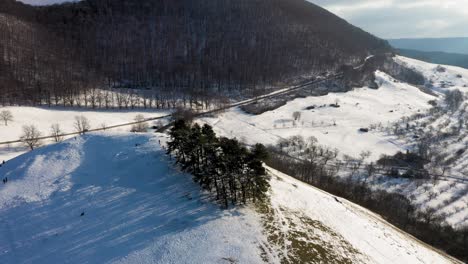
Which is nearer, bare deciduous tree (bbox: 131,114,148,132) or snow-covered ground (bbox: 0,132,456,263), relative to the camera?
snow-covered ground (bbox: 0,132,456,263)

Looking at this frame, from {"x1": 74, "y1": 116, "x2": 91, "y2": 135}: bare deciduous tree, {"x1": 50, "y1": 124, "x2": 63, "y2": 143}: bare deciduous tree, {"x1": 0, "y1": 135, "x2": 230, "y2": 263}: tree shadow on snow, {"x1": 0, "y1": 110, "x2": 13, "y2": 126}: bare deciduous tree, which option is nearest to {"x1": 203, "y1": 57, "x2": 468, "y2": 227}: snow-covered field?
{"x1": 74, "y1": 116, "x2": 91, "y2": 135}: bare deciduous tree

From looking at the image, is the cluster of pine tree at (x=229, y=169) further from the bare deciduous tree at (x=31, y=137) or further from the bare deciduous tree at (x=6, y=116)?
the bare deciduous tree at (x=6, y=116)

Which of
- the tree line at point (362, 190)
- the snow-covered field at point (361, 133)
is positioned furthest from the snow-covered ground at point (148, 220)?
the snow-covered field at point (361, 133)

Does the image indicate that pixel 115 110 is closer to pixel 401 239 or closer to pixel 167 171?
pixel 167 171

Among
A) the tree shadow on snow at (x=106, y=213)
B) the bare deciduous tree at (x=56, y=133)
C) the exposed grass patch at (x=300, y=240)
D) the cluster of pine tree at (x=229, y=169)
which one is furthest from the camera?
the bare deciduous tree at (x=56, y=133)

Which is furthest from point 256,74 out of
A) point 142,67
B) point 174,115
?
point 174,115

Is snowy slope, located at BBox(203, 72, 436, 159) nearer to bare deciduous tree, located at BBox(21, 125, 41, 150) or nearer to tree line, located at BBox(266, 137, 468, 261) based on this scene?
tree line, located at BBox(266, 137, 468, 261)
